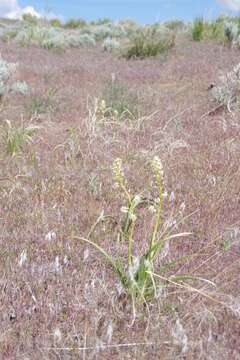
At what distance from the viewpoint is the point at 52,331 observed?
235 centimetres

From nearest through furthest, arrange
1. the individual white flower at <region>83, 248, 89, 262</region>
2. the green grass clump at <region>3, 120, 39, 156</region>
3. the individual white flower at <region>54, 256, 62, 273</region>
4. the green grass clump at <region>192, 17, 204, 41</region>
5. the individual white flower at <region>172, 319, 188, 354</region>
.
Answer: the individual white flower at <region>172, 319, 188, 354</region> → the individual white flower at <region>54, 256, 62, 273</region> → the individual white flower at <region>83, 248, 89, 262</region> → the green grass clump at <region>3, 120, 39, 156</region> → the green grass clump at <region>192, 17, 204, 41</region>

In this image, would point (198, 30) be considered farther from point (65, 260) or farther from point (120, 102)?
point (65, 260)

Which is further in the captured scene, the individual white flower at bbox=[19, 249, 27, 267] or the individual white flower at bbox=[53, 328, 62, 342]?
the individual white flower at bbox=[19, 249, 27, 267]

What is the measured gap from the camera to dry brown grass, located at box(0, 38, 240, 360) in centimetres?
232

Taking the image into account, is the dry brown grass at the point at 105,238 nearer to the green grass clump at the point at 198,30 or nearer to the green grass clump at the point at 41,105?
the green grass clump at the point at 41,105

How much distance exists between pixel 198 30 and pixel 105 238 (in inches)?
522

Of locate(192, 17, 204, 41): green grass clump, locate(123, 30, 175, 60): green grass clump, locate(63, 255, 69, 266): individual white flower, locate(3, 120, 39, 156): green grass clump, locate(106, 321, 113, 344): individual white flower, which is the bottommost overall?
locate(106, 321, 113, 344): individual white flower

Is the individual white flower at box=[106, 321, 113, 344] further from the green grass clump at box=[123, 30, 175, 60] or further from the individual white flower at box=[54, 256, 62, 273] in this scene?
the green grass clump at box=[123, 30, 175, 60]

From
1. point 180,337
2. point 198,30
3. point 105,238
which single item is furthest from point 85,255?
point 198,30

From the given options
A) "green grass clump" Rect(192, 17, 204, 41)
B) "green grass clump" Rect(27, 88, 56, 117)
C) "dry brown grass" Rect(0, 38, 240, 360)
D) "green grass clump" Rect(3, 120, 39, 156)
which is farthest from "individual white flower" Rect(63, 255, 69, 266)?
"green grass clump" Rect(192, 17, 204, 41)

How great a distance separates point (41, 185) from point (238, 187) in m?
1.73

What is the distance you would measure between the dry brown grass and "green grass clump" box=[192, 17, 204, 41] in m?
8.53

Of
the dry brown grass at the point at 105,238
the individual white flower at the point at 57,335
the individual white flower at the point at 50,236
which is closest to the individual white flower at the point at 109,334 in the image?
the dry brown grass at the point at 105,238

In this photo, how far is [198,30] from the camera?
596 inches
